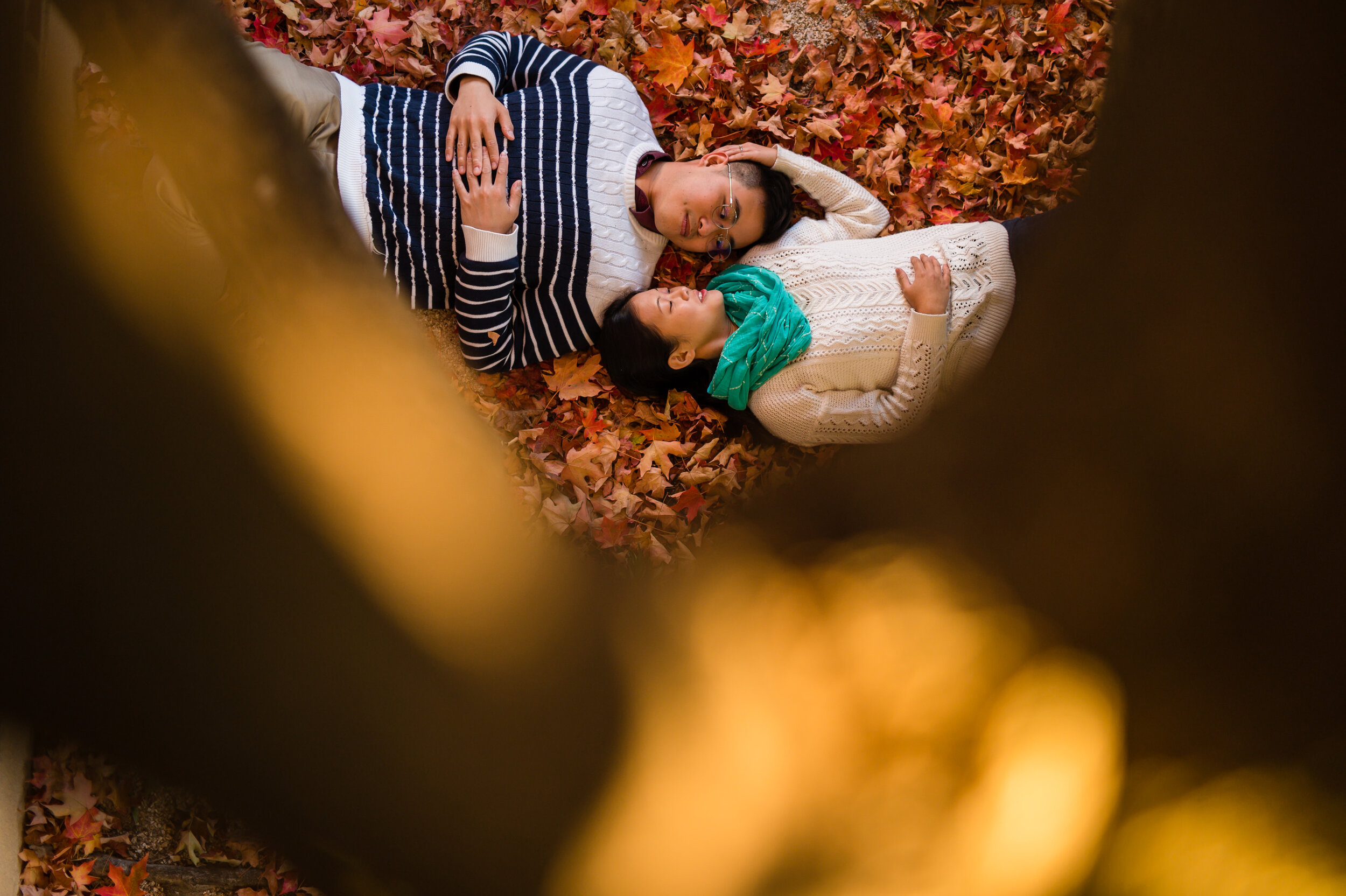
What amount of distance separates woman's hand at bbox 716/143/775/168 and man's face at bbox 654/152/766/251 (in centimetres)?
5

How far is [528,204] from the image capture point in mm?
2264

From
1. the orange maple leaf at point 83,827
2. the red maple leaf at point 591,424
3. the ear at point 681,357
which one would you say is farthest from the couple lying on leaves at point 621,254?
the orange maple leaf at point 83,827

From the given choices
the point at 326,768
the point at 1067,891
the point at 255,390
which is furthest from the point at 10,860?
the point at 1067,891

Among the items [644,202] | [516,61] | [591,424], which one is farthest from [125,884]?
[516,61]

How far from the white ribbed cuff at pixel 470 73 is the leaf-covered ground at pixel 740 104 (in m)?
0.31

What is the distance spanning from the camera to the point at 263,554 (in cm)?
45

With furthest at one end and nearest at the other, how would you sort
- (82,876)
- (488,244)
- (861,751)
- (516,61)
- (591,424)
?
(591,424) < (516,61) < (488,244) < (82,876) < (861,751)

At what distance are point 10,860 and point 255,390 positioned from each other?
2435 millimetres

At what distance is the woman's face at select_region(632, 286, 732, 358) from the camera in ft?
7.49

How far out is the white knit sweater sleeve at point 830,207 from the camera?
251cm

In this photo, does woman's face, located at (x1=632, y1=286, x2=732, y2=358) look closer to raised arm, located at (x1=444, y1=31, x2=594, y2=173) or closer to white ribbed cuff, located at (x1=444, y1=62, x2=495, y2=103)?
raised arm, located at (x1=444, y1=31, x2=594, y2=173)

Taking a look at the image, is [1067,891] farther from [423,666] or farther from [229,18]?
[229,18]

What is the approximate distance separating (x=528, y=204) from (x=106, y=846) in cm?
221

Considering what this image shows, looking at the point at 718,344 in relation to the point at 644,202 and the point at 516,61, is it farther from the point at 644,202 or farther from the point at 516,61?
the point at 516,61
